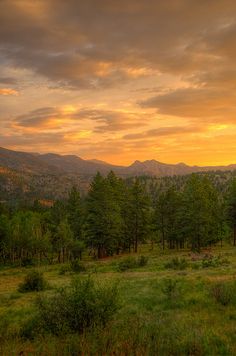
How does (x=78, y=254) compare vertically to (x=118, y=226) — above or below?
below

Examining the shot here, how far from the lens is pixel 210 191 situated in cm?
6506

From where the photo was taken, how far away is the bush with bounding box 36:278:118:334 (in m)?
10.4

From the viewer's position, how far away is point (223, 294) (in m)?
14.9

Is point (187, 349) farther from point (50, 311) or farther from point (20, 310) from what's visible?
point (20, 310)

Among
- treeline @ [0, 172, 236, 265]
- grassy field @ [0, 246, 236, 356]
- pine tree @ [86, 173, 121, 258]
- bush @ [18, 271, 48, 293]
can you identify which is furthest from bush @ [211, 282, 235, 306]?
pine tree @ [86, 173, 121, 258]

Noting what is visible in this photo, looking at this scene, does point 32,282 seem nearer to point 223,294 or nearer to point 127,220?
point 223,294

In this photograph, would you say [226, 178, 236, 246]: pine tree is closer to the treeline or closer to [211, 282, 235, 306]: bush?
the treeline

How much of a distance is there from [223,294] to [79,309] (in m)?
7.29

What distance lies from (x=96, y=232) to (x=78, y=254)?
1265cm

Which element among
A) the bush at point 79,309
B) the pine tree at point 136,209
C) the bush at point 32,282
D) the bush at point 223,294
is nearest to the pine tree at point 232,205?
the pine tree at point 136,209

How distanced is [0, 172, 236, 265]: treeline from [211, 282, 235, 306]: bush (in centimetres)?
3754

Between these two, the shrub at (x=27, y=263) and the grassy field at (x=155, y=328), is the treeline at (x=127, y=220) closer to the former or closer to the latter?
Result: the shrub at (x=27, y=263)

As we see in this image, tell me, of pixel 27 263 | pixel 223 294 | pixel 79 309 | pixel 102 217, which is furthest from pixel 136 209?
pixel 79 309

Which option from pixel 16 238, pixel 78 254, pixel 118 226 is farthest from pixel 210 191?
pixel 16 238
